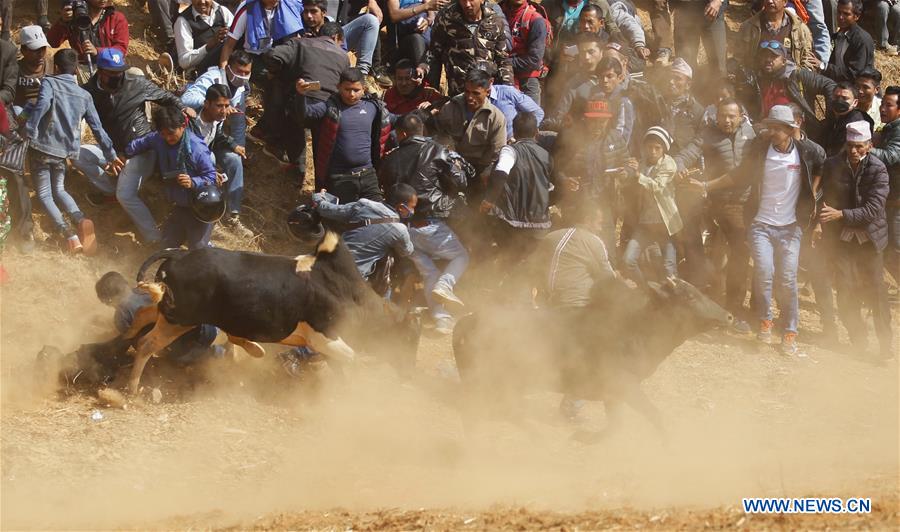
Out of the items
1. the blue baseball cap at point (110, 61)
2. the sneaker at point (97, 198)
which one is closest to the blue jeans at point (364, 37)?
the blue baseball cap at point (110, 61)

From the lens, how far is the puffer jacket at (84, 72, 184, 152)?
39.1 ft

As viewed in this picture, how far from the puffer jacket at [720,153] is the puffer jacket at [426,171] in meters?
2.91

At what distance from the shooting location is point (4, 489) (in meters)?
8.61

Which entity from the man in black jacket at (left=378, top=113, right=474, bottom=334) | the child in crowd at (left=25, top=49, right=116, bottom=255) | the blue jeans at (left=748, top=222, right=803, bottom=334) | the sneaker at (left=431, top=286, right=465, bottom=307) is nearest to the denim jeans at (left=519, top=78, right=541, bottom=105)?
the man in black jacket at (left=378, top=113, right=474, bottom=334)

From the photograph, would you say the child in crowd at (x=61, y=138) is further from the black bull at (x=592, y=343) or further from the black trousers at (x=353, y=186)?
the black bull at (x=592, y=343)

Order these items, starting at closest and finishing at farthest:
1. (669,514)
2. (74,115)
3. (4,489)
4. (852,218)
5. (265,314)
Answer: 1. (669,514)
2. (4,489)
3. (265,314)
4. (74,115)
5. (852,218)

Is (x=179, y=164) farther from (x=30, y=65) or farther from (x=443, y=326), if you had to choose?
(x=443, y=326)

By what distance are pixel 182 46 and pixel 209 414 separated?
527cm

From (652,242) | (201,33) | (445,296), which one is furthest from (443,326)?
(201,33)

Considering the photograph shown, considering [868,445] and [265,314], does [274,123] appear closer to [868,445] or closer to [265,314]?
[265,314]

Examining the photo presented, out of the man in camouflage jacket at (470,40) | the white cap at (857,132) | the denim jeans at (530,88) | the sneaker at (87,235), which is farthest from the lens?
the denim jeans at (530,88)

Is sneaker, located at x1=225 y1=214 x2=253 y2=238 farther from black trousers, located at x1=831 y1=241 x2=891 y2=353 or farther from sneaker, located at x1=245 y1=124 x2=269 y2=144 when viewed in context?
black trousers, located at x1=831 y1=241 x2=891 y2=353

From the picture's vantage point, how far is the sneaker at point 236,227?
12.8 meters

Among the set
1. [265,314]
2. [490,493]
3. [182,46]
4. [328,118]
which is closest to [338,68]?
[328,118]
